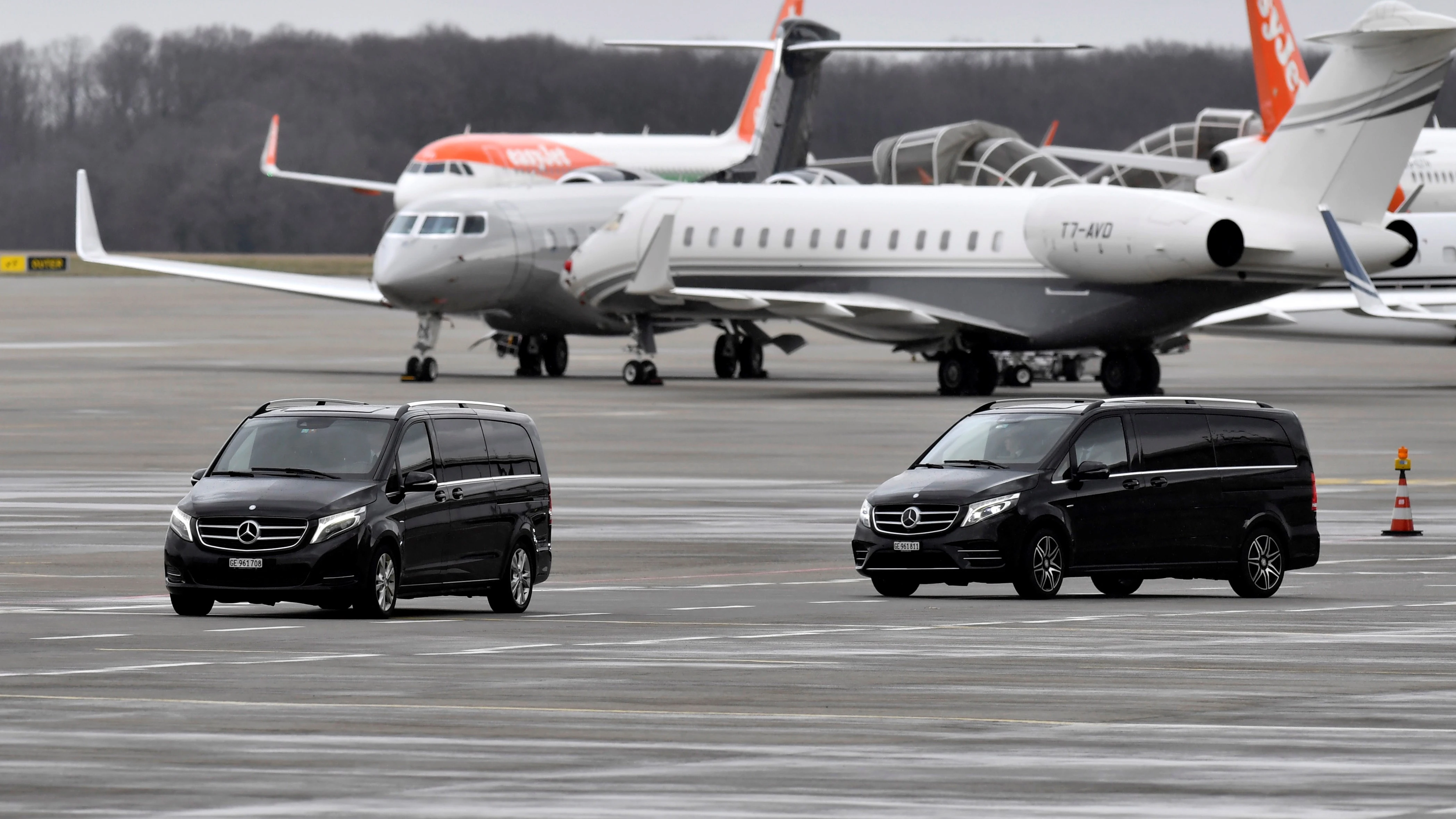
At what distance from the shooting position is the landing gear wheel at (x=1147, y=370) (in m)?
53.8

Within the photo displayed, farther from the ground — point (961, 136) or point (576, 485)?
point (961, 136)

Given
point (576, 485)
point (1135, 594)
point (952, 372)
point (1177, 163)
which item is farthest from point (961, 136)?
point (1135, 594)

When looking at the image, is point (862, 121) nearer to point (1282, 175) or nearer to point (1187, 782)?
point (1282, 175)

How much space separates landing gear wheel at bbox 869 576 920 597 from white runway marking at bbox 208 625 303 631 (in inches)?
215

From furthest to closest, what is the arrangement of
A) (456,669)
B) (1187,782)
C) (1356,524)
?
(1356,524), (456,669), (1187,782)

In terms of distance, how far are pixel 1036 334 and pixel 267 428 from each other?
32.3 meters

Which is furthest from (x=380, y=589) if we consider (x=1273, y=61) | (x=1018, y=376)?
(x=1273, y=61)

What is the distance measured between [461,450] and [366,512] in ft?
5.68

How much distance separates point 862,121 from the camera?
391ft

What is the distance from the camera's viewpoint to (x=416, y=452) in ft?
71.4

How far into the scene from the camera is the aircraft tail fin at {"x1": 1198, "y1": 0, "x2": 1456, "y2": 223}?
1962 inches

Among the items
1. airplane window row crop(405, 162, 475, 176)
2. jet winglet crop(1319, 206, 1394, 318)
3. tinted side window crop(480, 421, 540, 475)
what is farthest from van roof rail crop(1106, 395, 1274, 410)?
airplane window row crop(405, 162, 475, 176)

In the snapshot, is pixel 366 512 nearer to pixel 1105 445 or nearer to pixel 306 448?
pixel 306 448

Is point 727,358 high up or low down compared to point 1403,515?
down
